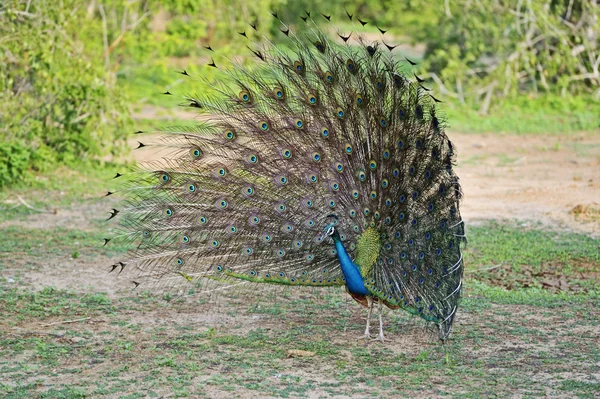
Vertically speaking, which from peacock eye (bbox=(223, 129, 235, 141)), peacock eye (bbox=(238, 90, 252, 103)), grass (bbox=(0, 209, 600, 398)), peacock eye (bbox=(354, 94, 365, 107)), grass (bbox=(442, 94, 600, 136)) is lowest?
grass (bbox=(0, 209, 600, 398))

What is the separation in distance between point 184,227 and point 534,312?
2939 mm

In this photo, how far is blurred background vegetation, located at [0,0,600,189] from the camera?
1207cm

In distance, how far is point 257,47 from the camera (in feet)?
21.5

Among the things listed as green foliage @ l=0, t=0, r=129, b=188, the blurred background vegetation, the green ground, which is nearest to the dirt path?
the blurred background vegetation

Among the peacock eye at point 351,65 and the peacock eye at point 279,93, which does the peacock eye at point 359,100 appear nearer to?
the peacock eye at point 351,65

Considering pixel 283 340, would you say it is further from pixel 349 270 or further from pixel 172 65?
pixel 172 65

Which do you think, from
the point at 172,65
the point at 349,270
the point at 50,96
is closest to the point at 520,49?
the point at 50,96

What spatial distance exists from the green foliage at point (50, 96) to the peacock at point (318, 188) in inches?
226

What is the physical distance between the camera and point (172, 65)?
23.2 m

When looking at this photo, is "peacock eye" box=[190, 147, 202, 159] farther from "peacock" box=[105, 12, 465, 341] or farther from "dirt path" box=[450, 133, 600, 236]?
"dirt path" box=[450, 133, 600, 236]

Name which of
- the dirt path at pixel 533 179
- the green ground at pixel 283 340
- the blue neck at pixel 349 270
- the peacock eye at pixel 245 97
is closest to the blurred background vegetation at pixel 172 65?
the dirt path at pixel 533 179

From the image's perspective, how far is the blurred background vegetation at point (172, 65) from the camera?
475 inches

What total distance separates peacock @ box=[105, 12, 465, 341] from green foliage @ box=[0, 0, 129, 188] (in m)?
5.74

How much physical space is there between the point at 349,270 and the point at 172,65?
58.7 ft
